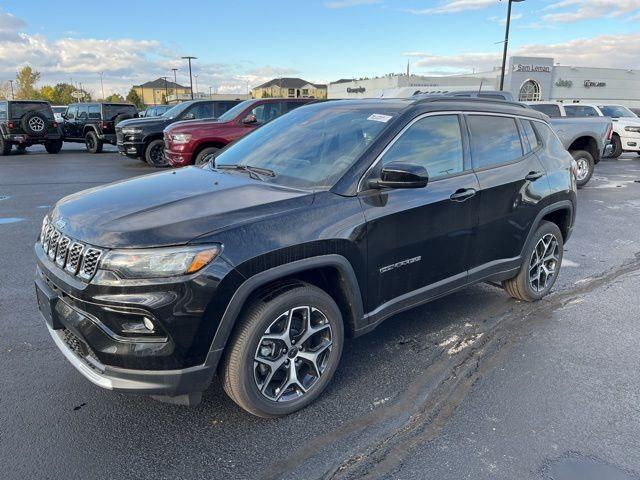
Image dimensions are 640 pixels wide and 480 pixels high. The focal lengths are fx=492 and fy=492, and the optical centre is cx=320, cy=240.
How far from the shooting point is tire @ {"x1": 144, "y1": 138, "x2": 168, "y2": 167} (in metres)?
14.0

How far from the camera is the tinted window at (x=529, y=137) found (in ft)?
14.4

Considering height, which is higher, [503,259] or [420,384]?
[503,259]

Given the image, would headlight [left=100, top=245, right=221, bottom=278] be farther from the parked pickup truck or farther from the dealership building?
the dealership building

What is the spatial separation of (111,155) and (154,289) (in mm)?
18489

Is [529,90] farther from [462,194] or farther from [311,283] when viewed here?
[311,283]

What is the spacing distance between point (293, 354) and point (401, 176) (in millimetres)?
1244

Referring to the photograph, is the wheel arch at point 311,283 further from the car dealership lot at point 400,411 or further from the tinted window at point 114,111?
the tinted window at point 114,111

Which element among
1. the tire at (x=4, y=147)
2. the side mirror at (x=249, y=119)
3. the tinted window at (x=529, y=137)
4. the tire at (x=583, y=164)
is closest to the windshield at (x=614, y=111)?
the tire at (x=583, y=164)

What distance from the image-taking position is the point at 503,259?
13.7 feet

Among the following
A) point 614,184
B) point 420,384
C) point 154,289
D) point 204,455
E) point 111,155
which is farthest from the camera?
point 111,155

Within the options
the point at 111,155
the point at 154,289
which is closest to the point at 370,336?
the point at 154,289

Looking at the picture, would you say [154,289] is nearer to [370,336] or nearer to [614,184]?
[370,336]

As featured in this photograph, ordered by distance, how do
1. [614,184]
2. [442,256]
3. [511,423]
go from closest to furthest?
[511,423], [442,256], [614,184]

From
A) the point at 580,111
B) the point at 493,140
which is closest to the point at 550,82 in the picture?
the point at 580,111
